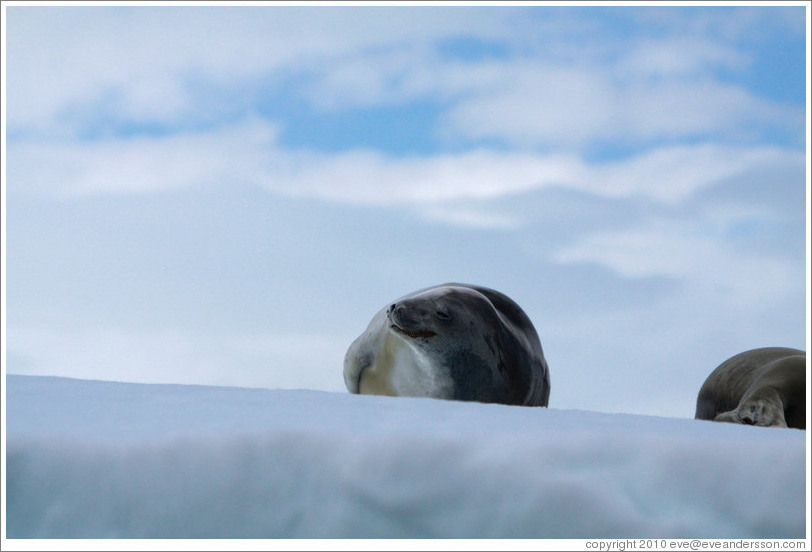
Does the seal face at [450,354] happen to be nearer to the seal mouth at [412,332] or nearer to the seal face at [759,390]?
the seal mouth at [412,332]

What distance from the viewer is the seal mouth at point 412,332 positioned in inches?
204

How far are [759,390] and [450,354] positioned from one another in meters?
1.53

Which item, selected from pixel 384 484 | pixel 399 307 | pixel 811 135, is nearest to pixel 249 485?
pixel 384 484

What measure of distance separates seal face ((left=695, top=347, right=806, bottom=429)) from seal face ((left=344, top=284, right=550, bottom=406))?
957 mm

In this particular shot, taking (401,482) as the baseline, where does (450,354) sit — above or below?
below

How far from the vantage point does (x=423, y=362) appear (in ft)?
17.5

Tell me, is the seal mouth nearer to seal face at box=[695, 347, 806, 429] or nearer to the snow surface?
seal face at box=[695, 347, 806, 429]

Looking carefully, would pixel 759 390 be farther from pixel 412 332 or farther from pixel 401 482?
pixel 401 482

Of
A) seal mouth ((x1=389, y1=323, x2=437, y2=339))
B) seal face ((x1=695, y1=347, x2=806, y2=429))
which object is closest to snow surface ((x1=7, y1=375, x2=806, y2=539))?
seal face ((x1=695, y1=347, x2=806, y2=429))

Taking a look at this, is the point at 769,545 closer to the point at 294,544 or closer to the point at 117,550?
the point at 294,544

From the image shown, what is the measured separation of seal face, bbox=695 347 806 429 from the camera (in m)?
4.45

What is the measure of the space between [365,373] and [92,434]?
11.6 ft

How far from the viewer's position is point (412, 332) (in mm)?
5215

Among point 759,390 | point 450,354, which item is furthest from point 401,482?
point 450,354
